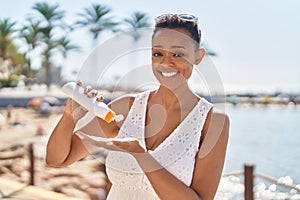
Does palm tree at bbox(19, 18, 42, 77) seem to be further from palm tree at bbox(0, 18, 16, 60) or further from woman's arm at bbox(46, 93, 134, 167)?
woman's arm at bbox(46, 93, 134, 167)

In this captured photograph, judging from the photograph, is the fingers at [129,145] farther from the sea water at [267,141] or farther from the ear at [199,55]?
the sea water at [267,141]

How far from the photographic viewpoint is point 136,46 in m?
0.84

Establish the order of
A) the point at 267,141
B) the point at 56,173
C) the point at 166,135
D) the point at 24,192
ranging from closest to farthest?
the point at 166,135 < the point at 24,192 < the point at 56,173 < the point at 267,141

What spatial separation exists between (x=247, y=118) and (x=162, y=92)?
98.7ft

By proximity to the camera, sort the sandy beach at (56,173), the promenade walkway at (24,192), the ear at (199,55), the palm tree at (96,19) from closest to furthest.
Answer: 1. the ear at (199,55)
2. the promenade walkway at (24,192)
3. the sandy beach at (56,173)
4. the palm tree at (96,19)

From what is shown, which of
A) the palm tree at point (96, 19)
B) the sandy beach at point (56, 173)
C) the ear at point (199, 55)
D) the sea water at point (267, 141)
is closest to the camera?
the ear at point (199, 55)

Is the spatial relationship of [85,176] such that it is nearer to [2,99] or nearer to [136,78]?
[136,78]

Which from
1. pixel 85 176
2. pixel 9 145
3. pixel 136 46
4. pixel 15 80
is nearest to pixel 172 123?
pixel 136 46

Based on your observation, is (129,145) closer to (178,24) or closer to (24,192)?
(178,24)

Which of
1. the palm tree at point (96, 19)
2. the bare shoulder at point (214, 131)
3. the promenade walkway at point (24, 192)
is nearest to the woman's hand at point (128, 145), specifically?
the bare shoulder at point (214, 131)

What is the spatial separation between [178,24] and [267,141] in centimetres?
1915

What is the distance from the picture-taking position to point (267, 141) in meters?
19.3

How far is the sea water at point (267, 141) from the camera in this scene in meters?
12.4

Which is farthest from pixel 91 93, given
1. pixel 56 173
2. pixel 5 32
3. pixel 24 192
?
pixel 5 32
